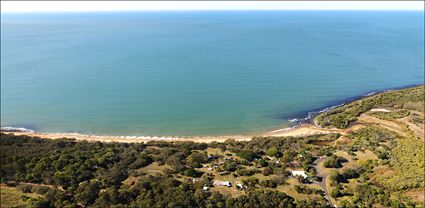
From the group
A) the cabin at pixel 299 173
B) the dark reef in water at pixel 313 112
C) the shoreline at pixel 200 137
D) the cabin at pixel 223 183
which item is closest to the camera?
the cabin at pixel 223 183

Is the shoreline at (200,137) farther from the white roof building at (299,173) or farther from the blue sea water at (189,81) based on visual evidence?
the white roof building at (299,173)

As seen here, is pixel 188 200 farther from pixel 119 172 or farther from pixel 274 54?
pixel 274 54

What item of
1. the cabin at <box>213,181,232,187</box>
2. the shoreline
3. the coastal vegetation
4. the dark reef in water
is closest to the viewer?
the coastal vegetation

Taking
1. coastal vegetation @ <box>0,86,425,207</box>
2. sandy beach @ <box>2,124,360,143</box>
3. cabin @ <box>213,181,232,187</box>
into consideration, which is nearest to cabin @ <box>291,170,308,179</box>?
coastal vegetation @ <box>0,86,425,207</box>

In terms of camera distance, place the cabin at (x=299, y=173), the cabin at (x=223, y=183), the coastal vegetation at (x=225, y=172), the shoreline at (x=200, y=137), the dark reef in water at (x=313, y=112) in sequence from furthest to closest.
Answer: the dark reef in water at (x=313, y=112) → the shoreline at (x=200, y=137) → the cabin at (x=299, y=173) → the cabin at (x=223, y=183) → the coastal vegetation at (x=225, y=172)

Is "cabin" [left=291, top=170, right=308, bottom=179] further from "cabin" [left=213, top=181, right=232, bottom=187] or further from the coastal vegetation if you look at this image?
"cabin" [left=213, top=181, right=232, bottom=187]

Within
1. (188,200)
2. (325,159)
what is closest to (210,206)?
(188,200)

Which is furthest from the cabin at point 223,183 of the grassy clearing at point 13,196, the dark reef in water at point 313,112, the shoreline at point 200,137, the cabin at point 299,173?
the dark reef in water at point 313,112

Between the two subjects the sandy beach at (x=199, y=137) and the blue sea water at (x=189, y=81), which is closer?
the sandy beach at (x=199, y=137)

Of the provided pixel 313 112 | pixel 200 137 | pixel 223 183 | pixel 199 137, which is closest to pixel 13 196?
pixel 223 183
